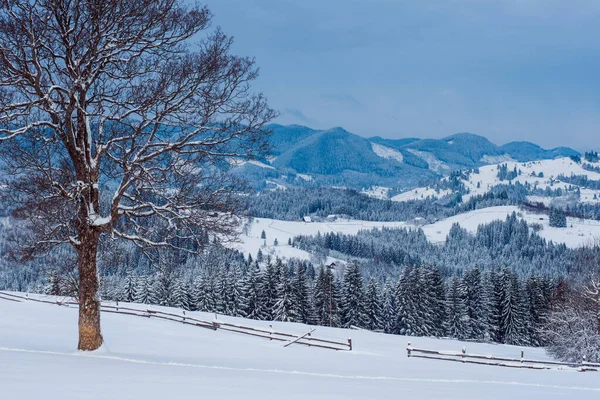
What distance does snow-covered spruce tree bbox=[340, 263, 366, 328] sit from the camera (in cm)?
5744

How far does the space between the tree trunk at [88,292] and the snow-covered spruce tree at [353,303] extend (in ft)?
161

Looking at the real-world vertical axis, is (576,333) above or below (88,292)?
below

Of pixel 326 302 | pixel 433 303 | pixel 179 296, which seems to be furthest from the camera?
pixel 433 303

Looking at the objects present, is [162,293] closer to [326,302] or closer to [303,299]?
[303,299]

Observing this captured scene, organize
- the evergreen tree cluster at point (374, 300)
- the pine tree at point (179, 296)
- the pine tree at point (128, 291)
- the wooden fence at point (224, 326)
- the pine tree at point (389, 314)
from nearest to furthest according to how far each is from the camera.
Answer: the wooden fence at point (224, 326), the pine tree at point (179, 296), the evergreen tree cluster at point (374, 300), the pine tree at point (128, 291), the pine tree at point (389, 314)

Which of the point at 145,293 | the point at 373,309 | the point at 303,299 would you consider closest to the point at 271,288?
the point at 303,299

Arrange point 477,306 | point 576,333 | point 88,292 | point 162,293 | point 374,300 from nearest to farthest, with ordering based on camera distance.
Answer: point 88,292, point 576,333, point 374,300, point 162,293, point 477,306

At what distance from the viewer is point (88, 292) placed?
10430 mm

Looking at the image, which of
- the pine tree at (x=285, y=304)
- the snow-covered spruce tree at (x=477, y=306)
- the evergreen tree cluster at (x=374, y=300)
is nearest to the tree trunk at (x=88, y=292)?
the pine tree at (x=285, y=304)

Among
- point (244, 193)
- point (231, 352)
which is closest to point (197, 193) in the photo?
point (244, 193)

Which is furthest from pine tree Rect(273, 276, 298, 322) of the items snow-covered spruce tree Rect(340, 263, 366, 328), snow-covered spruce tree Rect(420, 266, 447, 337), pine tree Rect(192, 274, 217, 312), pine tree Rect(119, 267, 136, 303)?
pine tree Rect(119, 267, 136, 303)

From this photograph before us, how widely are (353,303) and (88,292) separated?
50.0m

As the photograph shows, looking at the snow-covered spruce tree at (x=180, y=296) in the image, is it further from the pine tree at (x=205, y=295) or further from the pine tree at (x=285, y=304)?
the pine tree at (x=285, y=304)

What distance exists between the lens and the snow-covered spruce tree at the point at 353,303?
188 ft
